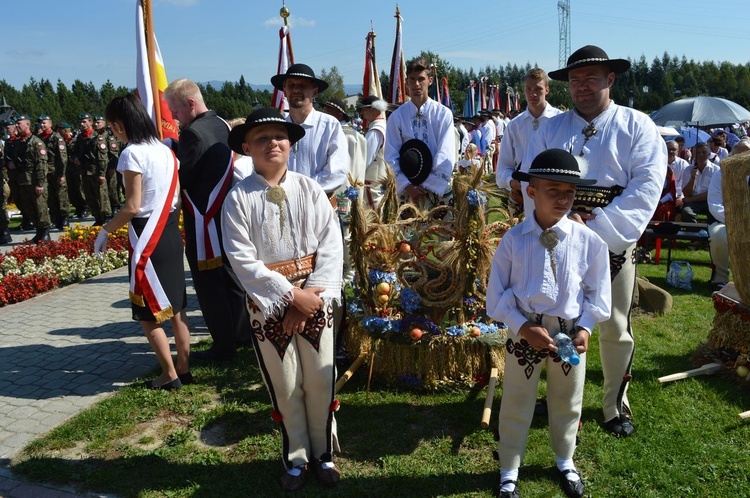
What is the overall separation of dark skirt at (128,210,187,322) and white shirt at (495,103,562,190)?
2.57 m

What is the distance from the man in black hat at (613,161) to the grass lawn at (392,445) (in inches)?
27.0

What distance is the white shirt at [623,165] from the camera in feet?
10.8

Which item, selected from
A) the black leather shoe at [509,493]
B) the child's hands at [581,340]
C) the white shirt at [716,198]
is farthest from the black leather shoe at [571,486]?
the white shirt at [716,198]

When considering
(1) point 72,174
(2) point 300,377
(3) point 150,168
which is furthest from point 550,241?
(1) point 72,174

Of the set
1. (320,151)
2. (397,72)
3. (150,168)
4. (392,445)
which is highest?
(397,72)

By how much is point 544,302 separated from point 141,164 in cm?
289

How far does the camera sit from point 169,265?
4438 mm

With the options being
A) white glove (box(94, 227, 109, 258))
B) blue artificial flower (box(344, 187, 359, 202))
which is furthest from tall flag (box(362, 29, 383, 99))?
white glove (box(94, 227, 109, 258))

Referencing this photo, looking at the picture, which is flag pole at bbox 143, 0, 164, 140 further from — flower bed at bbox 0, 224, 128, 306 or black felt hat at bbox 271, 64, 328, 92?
flower bed at bbox 0, 224, 128, 306

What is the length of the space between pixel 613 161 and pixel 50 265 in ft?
25.3

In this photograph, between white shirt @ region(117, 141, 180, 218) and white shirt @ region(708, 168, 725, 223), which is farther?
white shirt @ region(708, 168, 725, 223)

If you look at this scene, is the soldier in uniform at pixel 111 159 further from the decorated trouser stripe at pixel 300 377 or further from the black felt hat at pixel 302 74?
the decorated trouser stripe at pixel 300 377

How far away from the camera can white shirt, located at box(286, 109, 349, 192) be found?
4.70m

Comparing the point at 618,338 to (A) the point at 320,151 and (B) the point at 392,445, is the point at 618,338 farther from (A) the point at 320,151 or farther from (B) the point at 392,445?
(A) the point at 320,151
